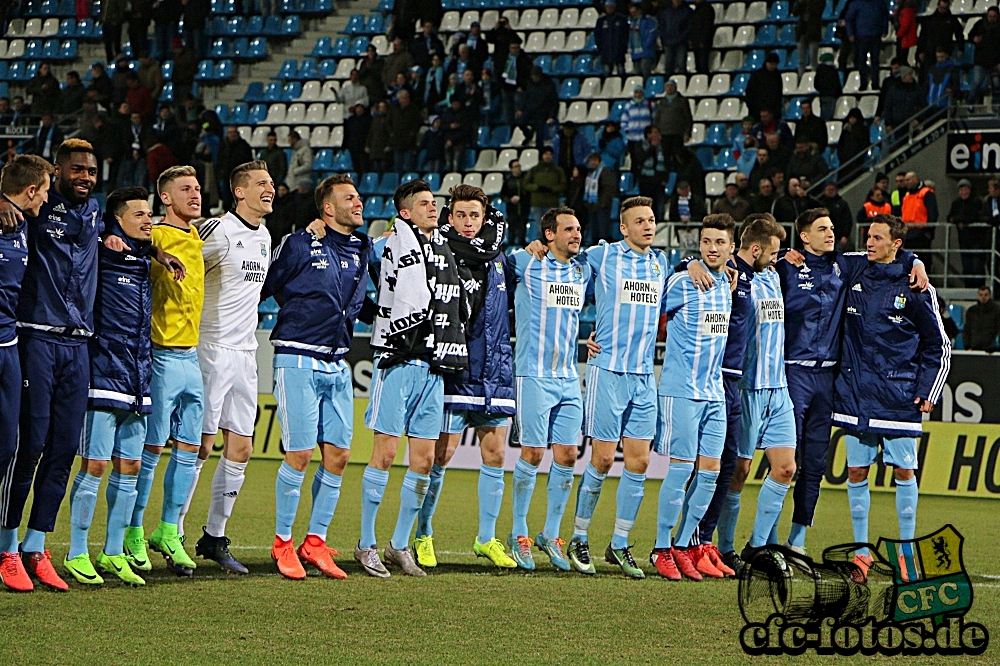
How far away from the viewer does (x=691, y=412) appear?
9117 mm

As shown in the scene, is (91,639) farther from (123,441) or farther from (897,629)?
(897,629)

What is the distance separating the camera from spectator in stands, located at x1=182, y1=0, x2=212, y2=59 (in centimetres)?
2703

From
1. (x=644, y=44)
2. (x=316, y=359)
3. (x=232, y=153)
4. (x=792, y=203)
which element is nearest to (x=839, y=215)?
(x=792, y=203)

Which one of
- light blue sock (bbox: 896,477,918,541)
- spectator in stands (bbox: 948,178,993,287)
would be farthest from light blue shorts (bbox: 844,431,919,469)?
spectator in stands (bbox: 948,178,993,287)

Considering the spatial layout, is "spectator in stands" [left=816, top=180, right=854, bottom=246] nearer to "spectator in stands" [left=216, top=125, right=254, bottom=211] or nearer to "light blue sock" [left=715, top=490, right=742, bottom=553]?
"light blue sock" [left=715, top=490, right=742, bottom=553]

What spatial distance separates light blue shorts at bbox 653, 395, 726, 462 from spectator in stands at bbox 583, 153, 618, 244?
10.9 meters

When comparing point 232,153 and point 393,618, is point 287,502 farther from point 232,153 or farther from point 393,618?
point 232,153

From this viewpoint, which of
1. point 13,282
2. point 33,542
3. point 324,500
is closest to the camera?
point 13,282

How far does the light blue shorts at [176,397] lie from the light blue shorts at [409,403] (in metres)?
1.08

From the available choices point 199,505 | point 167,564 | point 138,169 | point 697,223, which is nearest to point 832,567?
point 167,564

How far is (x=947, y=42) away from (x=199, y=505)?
13759 millimetres

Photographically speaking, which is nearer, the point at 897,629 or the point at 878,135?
the point at 897,629

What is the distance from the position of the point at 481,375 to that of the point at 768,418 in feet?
6.61

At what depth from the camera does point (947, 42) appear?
20.4 m
